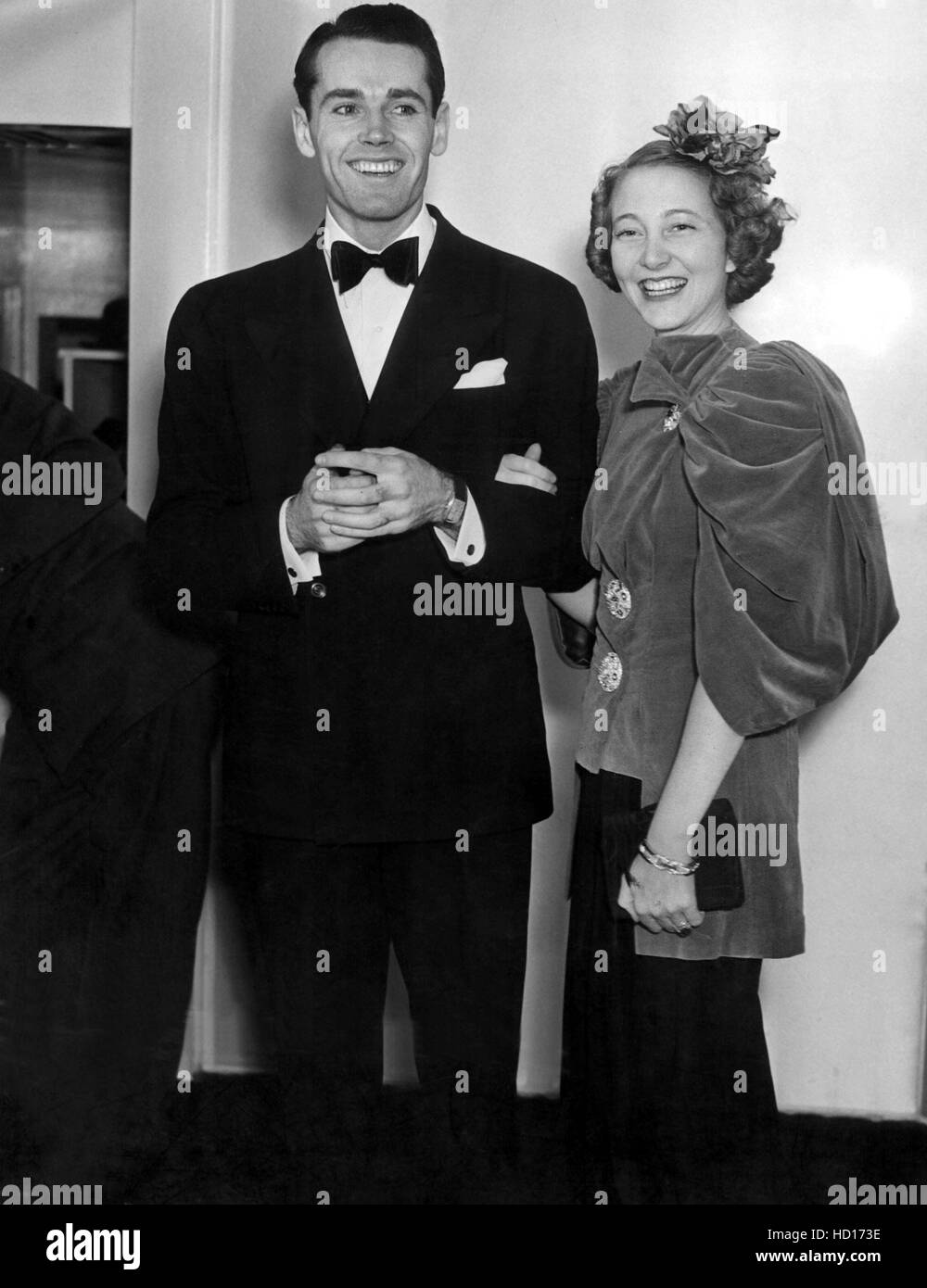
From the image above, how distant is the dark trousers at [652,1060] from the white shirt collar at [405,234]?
77 centimetres

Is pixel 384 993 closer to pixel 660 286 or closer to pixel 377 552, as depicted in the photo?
pixel 377 552

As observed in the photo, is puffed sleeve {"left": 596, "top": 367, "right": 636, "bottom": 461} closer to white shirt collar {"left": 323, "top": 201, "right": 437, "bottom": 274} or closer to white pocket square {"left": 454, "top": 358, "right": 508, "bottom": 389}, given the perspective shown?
white pocket square {"left": 454, "top": 358, "right": 508, "bottom": 389}

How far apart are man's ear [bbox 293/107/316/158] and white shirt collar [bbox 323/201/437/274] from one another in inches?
3.2

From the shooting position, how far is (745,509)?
4.94 ft

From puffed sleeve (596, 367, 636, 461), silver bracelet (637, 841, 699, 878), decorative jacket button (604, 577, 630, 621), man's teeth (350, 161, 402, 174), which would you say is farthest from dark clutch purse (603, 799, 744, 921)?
man's teeth (350, 161, 402, 174)

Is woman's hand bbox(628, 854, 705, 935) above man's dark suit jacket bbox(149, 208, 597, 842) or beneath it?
beneath

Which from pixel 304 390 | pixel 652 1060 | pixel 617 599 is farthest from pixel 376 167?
pixel 652 1060

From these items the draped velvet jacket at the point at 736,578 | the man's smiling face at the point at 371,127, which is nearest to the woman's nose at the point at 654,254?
the draped velvet jacket at the point at 736,578

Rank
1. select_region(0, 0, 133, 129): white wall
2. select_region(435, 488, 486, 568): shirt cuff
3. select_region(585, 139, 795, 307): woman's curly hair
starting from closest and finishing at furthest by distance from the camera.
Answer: select_region(585, 139, 795, 307): woman's curly hair
select_region(435, 488, 486, 568): shirt cuff
select_region(0, 0, 133, 129): white wall

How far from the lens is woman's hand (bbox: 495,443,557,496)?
175 centimetres

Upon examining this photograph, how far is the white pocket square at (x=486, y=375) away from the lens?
1.78m

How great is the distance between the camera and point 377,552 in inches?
70.4

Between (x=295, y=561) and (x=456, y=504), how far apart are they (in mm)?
230
